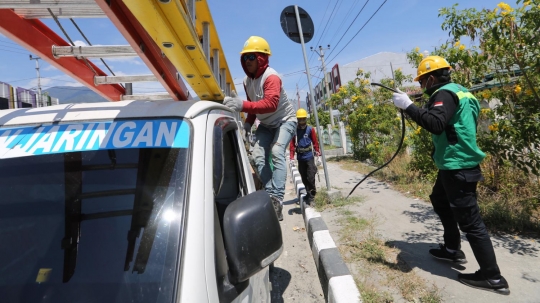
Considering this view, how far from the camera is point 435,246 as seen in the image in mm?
3367

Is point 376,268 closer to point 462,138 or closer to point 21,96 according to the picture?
point 462,138

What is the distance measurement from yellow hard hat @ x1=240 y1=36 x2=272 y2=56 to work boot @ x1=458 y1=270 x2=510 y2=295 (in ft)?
8.63

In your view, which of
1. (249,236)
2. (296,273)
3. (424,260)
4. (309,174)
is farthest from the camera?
(309,174)

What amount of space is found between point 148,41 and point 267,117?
6.62ft

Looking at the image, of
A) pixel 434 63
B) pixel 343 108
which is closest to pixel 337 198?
pixel 434 63

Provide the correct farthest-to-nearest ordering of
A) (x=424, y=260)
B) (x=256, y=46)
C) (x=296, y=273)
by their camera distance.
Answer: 1. (x=296, y=273)
2. (x=256, y=46)
3. (x=424, y=260)

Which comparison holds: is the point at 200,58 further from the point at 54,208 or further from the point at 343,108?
the point at 343,108

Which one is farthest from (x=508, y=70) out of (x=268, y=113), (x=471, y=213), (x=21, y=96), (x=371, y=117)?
(x=371, y=117)

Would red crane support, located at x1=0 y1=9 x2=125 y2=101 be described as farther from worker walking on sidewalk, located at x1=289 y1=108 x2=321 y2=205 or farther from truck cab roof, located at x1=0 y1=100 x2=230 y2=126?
worker walking on sidewalk, located at x1=289 y1=108 x2=321 y2=205

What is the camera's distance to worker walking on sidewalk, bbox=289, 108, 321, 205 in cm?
604

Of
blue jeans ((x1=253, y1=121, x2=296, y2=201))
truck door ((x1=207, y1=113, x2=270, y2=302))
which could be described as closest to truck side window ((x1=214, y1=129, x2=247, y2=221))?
truck door ((x1=207, y1=113, x2=270, y2=302))

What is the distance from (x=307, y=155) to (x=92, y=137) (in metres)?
5.04

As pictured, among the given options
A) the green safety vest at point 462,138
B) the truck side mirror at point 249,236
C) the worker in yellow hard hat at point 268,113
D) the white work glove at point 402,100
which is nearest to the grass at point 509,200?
the green safety vest at point 462,138

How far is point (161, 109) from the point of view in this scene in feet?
5.22
